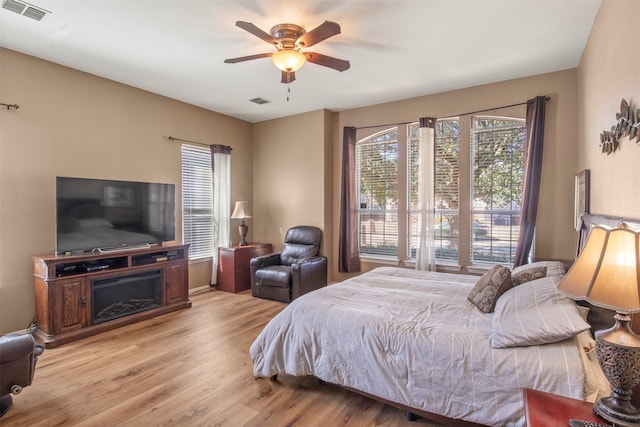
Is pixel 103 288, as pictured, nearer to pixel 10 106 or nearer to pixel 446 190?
pixel 10 106

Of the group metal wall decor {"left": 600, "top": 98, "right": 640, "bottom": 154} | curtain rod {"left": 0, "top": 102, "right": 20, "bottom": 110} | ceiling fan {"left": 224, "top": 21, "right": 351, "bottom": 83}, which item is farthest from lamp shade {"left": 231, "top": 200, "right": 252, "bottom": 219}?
metal wall decor {"left": 600, "top": 98, "right": 640, "bottom": 154}

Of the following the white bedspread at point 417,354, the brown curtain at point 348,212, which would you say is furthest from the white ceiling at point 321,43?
the white bedspread at point 417,354

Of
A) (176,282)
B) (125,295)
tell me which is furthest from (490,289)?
(125,295)

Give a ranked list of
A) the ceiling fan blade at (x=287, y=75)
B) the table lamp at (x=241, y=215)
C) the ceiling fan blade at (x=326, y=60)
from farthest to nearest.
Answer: the table lamp at (x=241, y=215) < the ceiling fan blade at (x=287, y=75) < the ceiling fan blade at (x=326, y=60)

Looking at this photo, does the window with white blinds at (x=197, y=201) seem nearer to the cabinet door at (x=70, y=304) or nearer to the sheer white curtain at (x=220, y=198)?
the sheer white curtain at (x=220, y=198)

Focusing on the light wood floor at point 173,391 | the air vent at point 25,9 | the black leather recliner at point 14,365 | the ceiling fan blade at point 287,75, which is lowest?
the light wood floor at point 173,391

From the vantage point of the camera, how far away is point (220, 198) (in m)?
5.43

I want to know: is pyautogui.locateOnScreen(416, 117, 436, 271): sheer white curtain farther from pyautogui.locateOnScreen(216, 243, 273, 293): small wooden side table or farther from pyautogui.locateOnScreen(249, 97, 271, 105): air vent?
pyautogui.locateOnScreen(216, 243, 273, 293): small wooden side table

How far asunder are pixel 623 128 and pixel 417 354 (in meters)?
1.77

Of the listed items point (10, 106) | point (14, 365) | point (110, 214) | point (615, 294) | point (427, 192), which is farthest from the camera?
point (427, 192)

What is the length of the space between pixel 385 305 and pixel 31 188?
3779mm

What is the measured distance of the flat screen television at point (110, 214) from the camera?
345cm

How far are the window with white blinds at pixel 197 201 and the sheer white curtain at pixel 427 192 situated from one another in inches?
131

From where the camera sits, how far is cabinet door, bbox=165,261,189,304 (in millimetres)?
4250
